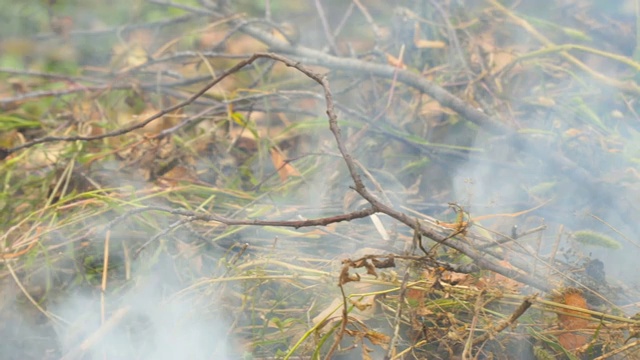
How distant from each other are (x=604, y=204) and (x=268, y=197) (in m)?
0.98

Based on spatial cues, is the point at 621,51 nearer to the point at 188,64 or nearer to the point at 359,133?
the point at 359,133

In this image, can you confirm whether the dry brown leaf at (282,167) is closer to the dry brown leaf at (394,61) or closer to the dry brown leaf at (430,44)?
the dry brown leaf at (394,61)

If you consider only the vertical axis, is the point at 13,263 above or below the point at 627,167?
below

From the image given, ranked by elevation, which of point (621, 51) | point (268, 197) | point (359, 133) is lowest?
point (268, 197)

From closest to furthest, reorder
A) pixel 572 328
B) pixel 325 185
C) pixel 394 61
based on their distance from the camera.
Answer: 1. pixel 572 328
2. pixel 325 185
3. pixel 394 61

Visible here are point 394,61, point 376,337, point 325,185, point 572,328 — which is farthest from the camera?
point 394,61

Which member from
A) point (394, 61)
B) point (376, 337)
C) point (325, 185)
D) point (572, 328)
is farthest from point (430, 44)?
point (376, 337)

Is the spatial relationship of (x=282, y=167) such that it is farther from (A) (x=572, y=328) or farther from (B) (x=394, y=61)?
(A) (x=572, y=328)

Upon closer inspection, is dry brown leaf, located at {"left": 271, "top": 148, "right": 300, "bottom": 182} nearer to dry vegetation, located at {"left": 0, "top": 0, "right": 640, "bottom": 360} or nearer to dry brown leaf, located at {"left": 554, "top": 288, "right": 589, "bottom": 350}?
dry vegetation, located at {"left": 0, "top": 0, "right": 640, "bottom": 360}

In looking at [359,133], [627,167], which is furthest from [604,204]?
[359,133]

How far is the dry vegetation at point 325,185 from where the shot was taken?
1.36 m

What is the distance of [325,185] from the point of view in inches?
78.5

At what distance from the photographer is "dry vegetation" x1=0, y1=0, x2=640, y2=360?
136 centimetres

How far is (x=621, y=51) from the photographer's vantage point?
2.31m
